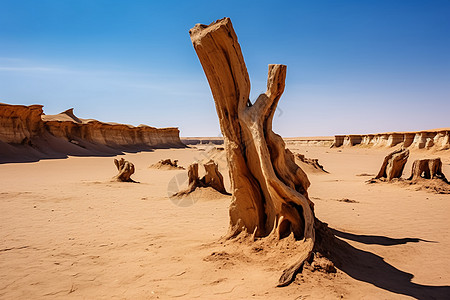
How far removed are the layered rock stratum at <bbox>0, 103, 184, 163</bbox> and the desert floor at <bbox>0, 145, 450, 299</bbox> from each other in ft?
52.0

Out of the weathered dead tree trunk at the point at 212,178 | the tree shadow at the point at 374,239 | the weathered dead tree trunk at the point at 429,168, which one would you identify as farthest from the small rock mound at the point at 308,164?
the tree shadow at the point at 374,239

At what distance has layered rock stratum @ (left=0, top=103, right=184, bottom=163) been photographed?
906 inches

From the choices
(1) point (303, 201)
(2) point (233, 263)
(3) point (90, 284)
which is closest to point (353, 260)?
(1) point (303, 201)

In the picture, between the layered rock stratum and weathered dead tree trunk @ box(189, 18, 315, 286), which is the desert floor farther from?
the layered rock stratum

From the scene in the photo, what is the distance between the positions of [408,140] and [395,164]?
1407 inches

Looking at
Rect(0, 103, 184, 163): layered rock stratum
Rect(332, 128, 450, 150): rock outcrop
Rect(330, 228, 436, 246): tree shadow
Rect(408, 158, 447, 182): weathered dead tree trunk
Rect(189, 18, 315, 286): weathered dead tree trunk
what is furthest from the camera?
Result: Rect(332, 128, 450, 150): rock outcrop

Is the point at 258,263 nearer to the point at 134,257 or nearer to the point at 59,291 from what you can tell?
the point at 134,257

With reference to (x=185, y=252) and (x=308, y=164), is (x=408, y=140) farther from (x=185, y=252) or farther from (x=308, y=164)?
(x=185, y=252)

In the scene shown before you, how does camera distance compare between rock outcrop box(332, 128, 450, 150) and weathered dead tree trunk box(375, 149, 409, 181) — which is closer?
weathered dead tree trunk box(375, 149, 409, 181)

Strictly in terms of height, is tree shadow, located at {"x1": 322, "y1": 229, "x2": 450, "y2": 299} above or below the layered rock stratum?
below

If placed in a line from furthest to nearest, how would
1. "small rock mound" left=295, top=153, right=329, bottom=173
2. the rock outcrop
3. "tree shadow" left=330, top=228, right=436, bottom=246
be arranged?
the rock outcrop < "small rock mound" left=295, top=153, right=329, bottom=173 < "tree shadow" left=330, top=228, right=436, bottom=246

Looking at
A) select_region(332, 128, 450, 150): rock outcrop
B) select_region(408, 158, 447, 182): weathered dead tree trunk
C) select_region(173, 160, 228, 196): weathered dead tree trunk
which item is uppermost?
select_region(332, 128, 450, 150): rock outcrop

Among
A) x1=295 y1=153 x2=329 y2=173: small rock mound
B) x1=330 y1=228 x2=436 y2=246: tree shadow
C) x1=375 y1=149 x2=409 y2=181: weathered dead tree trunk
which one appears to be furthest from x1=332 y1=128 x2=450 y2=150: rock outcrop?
x1=330 y1=228 x2=436 y2=246: tree shadow

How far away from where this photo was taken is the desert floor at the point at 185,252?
3.72 metres
